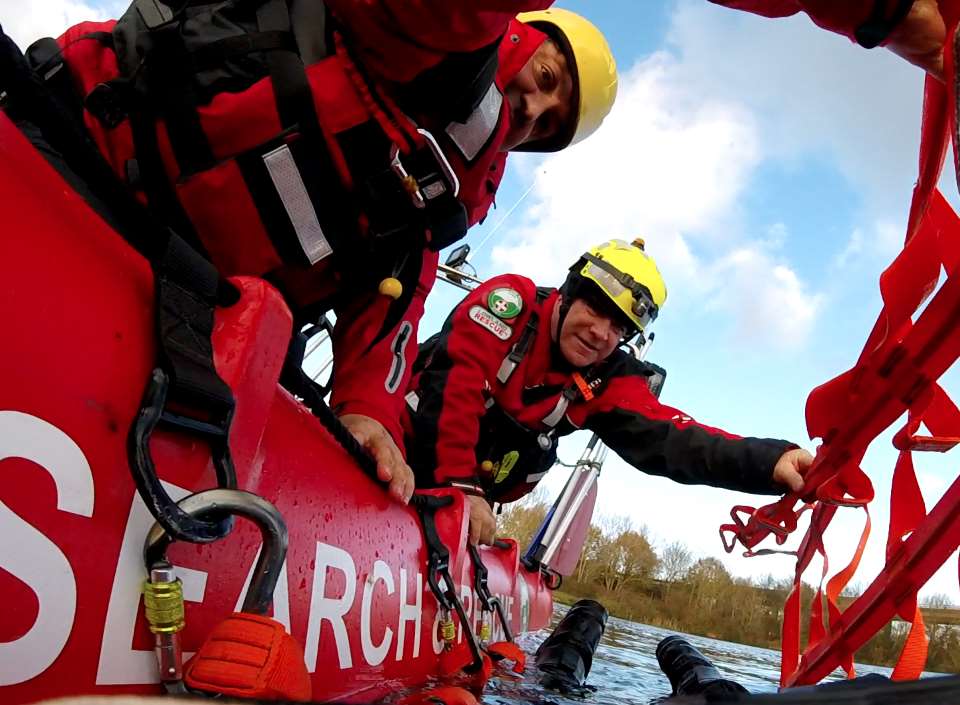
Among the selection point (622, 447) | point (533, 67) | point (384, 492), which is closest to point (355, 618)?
point (384, 492)

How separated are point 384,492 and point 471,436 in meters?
1.85

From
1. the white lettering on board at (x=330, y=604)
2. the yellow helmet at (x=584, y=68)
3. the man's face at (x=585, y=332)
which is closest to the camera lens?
the white lettering on board at (x=330, y=604)

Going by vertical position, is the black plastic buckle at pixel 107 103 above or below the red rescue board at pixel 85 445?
above

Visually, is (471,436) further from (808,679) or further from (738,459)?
(808,679)

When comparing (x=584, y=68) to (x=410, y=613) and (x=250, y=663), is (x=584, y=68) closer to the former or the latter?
(x=410, y=613)

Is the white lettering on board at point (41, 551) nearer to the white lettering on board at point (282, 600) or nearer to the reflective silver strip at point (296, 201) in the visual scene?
the white lettering on board at point (282, 600)

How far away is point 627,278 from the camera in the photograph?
3.74m

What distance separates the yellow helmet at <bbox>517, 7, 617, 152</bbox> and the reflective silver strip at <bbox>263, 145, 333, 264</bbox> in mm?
1065

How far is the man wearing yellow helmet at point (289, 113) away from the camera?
143 cm

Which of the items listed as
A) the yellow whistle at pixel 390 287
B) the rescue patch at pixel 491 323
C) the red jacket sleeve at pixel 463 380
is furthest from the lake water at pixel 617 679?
the rescue patch at pixel 491 323

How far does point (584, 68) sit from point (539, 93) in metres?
0.16

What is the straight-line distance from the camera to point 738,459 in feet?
9.65

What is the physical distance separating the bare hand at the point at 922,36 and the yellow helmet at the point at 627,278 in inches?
103

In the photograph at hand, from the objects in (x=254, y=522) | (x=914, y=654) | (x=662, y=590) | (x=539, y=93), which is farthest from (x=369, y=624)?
(x=662, y=590)
